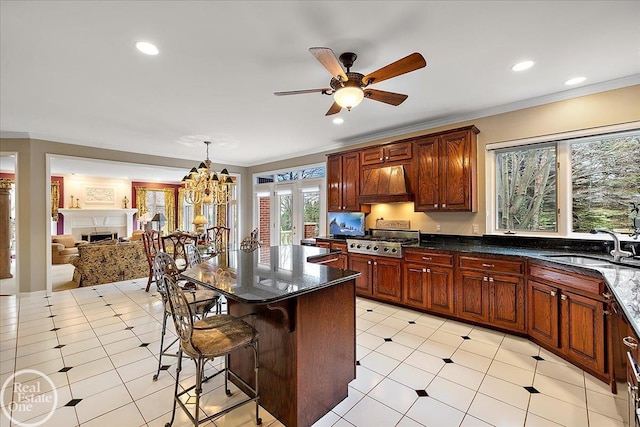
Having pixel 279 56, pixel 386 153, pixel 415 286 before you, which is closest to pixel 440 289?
pixel 415 286

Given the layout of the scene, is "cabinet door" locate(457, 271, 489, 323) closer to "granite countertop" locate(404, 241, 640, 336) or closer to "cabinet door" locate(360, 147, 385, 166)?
"granite countertop" locate(404, 241, 640, 336)

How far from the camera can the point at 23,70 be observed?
2602 mm

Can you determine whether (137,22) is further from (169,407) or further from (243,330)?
(169,407)

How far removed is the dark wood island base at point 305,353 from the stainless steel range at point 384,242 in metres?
1.93

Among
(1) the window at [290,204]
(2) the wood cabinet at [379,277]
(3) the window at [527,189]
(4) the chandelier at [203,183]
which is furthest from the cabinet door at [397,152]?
(4) the chandelier at [203,183]

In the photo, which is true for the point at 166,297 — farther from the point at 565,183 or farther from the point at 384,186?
the point at 565,183

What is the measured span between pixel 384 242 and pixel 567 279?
6.66 feet

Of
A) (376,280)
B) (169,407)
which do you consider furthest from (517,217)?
(169,407)

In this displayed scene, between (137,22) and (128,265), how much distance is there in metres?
5.14

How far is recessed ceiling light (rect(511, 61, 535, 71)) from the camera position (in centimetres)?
254

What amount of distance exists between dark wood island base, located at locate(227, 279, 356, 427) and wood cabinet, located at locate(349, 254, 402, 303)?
194 centimetres

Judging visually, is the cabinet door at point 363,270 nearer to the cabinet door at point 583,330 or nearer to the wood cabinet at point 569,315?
the wood cabinet at point 569,315

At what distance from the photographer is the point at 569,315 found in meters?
2.51

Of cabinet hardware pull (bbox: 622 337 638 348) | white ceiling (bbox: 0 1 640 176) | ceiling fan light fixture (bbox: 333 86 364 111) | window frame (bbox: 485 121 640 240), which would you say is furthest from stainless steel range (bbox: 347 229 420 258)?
cabinet hardware pull (bbox: 622 337 638 348)
